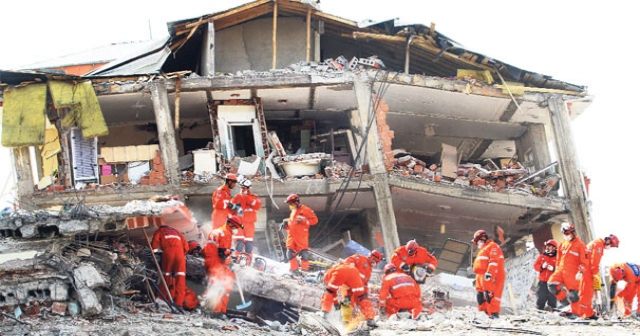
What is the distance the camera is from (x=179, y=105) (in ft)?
78.3

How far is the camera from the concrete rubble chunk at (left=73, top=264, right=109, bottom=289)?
1250 centimetres

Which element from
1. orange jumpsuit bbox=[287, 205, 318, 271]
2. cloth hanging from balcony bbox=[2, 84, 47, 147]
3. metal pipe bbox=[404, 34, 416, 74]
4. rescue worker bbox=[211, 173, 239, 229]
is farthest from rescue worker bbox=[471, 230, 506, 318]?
cloth hanging from balcony bbox=[2, 84, 47, 147]

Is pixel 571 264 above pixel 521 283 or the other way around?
above

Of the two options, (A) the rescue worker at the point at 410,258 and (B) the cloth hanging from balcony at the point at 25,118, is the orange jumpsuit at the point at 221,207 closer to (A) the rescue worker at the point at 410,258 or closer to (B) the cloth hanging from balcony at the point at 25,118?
(A) the rescue worker at the point at 410,258

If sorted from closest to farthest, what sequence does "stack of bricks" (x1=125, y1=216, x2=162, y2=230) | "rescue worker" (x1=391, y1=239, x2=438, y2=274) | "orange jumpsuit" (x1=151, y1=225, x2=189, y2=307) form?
"stack of bricks" (x1=125, y1=216, x2=162, y2=230) → "orange jumpsuit" (x1=151, y1=225, x2=189, y2=307) → "rescue worker" (x1=391, y1=239, x2=438, y2=274)

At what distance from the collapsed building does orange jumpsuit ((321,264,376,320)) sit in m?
7.43

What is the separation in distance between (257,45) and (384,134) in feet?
13.8

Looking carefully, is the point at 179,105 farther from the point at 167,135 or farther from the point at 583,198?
the point at 583,198

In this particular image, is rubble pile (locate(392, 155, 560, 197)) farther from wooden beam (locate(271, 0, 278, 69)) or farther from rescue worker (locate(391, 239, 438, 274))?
rescue worker (locate(391, 239, 438, 274))

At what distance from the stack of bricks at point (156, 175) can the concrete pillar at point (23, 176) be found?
2.71 metres

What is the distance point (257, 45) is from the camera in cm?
2470

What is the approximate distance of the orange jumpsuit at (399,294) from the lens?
49.7ft

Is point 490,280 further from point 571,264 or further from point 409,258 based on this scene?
point 571,264

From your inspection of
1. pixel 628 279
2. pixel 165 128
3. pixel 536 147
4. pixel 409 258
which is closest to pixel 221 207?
pixel 409 258
